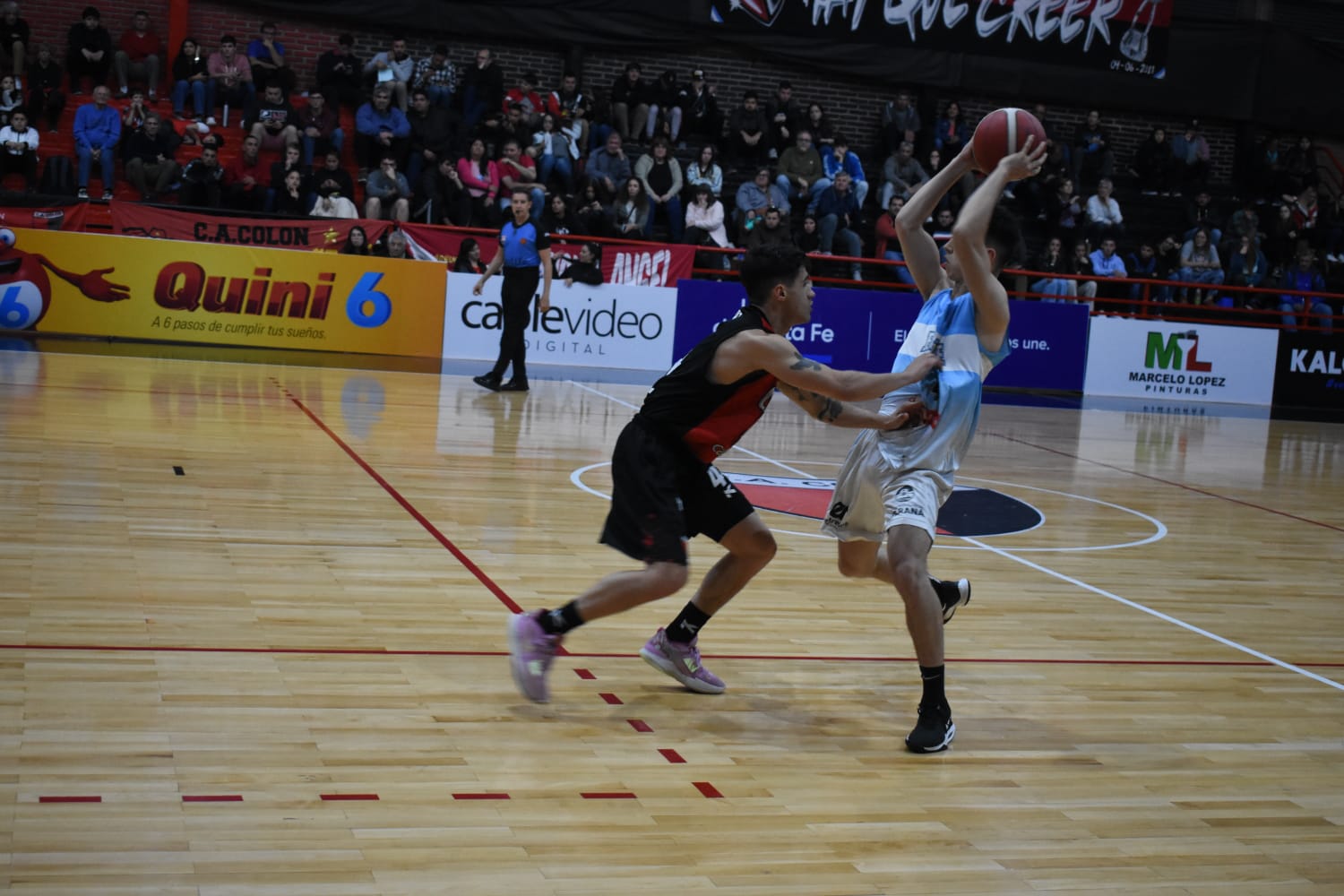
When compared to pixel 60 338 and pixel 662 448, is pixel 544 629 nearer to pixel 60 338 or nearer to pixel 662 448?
pixel 662 448

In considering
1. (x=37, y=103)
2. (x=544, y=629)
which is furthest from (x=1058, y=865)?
(x=37, y=103)

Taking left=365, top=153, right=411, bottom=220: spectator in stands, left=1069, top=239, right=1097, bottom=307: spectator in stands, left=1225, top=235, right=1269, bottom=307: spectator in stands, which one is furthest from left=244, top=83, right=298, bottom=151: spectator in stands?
left=1225, top=235, right=1269, bottom=307: spectator in stands

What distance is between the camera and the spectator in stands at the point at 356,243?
16500mm

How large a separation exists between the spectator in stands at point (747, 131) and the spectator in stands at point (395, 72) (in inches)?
193

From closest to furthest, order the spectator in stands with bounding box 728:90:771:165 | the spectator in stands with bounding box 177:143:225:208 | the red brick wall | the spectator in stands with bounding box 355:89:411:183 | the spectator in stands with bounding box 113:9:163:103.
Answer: the spectator in stands with bounding box 177:143:225:208, the spectator in stands with bounding box 355:89:411:183, the spectator in stands with bounding box 113:9:163:103, the red brick wall, the spectator in stands with bounding box 728:90:771:165

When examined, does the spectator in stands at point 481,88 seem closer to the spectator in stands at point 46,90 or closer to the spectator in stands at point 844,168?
the spectator in stands at point 844,168

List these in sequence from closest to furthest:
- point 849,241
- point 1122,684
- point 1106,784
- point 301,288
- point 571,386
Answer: point 1106,784, point 1122,684, point 571,386, point 301,288, point 849,241

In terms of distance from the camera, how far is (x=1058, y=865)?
357 centimetres

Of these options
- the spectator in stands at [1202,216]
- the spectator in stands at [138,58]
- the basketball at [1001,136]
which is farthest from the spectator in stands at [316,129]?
the basketball at [1001,136]

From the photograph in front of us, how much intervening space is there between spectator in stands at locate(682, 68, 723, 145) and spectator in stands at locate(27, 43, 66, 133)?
29.0ft

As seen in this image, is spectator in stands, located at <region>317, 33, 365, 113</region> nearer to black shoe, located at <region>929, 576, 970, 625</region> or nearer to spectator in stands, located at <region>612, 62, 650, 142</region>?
spectator in stands, located at <region>612, 62, 650, 142</region>

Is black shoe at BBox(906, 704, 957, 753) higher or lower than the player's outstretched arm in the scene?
lower

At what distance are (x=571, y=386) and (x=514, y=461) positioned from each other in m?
5.45

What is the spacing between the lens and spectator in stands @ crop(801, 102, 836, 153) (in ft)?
69.8
